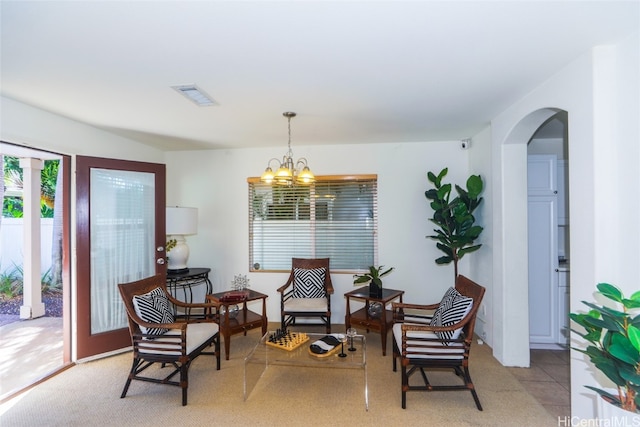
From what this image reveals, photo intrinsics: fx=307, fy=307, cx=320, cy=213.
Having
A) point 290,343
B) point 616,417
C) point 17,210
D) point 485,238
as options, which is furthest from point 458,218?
point 17,210

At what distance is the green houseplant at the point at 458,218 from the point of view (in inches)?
141

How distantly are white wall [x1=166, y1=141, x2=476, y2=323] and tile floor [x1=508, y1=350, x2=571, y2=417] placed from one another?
4.28ft

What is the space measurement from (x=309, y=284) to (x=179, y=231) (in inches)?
73.1

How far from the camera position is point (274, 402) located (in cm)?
251

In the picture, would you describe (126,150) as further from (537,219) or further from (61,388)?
(537,219)

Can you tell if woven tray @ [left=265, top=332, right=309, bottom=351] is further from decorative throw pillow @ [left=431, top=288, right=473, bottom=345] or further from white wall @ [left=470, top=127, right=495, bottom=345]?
white wall @ [left=470, top=127, right=495, bottom=345]

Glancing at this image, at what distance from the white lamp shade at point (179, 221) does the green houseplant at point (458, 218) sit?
3183 millimetres

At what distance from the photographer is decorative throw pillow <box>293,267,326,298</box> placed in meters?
4.12

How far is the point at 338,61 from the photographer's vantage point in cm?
205

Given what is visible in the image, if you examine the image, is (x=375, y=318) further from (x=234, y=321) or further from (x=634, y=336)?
(x=634, y=336)

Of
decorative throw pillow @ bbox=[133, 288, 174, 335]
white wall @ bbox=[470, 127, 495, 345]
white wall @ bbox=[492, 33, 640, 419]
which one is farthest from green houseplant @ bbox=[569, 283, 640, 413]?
decorative throw pillow @ bbox=[133, 288, 174, 335]

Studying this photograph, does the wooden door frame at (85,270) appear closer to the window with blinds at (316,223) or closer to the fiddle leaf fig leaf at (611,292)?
the window with blinds at (316,223)

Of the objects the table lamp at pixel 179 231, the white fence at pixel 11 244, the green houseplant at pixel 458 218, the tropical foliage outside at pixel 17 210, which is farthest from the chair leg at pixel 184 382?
the white fence at pixel 11 244

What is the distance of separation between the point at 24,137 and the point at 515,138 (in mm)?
4636
